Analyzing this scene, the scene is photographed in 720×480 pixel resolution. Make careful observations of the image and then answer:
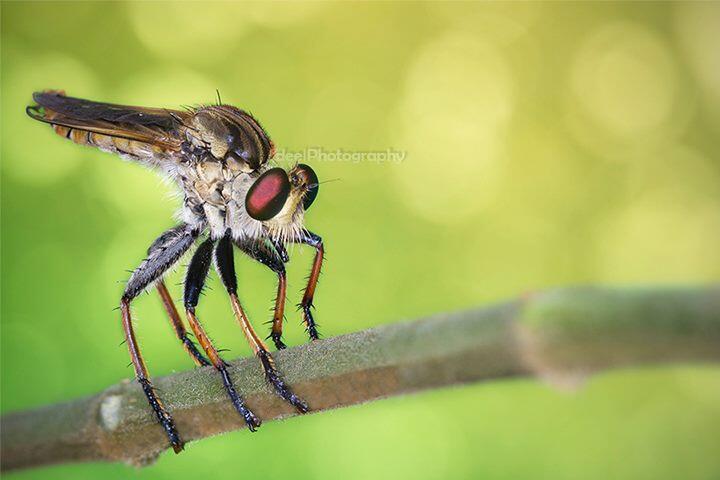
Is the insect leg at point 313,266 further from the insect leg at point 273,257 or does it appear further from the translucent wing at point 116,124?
the translucent wing at point 116,124

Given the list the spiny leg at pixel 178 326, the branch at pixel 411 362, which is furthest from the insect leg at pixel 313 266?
the branch at pixel 411 362

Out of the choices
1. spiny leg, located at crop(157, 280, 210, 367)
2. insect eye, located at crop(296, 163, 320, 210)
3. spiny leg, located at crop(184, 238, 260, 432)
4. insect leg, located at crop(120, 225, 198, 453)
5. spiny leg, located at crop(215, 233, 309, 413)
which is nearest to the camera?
spiny leg, located at crop(215, 233, 309, 413)

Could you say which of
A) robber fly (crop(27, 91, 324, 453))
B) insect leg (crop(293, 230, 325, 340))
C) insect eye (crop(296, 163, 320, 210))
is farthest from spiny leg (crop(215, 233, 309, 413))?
insect eye (crop(296, 163, 320, 210))

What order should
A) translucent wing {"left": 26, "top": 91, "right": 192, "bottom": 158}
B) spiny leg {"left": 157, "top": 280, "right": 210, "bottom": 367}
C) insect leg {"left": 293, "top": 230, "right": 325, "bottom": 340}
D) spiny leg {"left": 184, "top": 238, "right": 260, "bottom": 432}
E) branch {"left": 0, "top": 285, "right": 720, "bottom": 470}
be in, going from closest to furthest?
1. branch {"left": 0, "top": 285, "right": 720, "bottom": 470}
2. spiny leg {"left": 184, "top": 238, "right": 260, "bottom": 432}
3. insect leg {"left": 293, "top": 230, "right": 325, "bottom": 340}
4. spiny leg {"left": 157, "top": 280, "right": 210, "bottom": 367}
5. translucent wing {"left": 26, "top": 91, "right": 192, "bottom": 158}

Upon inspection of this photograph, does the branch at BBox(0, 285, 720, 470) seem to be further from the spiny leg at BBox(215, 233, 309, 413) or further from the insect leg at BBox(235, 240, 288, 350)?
the insect leg at BBox(235, 240, 288, 350)

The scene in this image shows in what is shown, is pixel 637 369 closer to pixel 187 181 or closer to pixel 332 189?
pixel 187 181

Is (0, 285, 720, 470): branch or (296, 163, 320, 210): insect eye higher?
(296, 163, 320, 210): insect eye

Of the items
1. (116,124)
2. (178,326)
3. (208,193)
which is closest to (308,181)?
(208,193)

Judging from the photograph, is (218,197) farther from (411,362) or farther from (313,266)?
(411,362)
